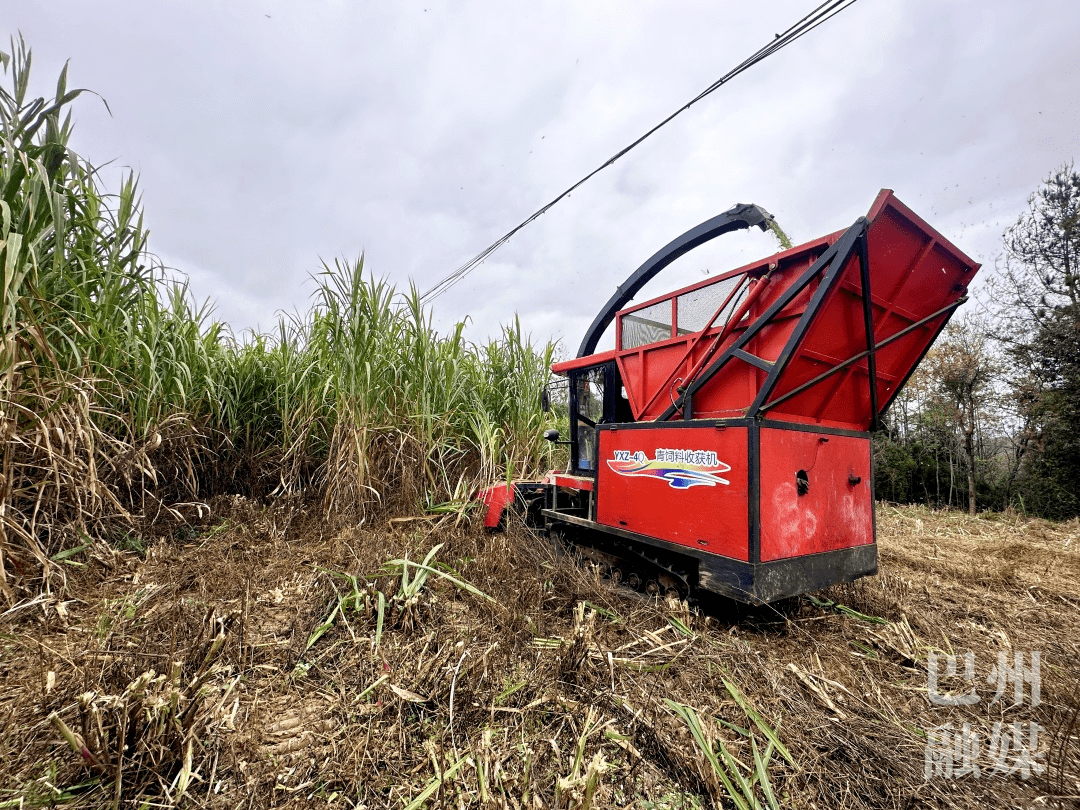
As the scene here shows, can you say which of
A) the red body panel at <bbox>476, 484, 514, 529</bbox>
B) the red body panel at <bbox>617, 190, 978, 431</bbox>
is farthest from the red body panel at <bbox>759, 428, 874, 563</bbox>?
the red body panel at <bbox>476, 484, 514, 529</bbox>

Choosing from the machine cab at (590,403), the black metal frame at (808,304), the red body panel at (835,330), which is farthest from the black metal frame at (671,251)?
the black metal frame at (808,304)

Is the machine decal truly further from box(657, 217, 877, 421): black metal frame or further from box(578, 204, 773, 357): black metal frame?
box(578, 204, 773, 357): black metal frame

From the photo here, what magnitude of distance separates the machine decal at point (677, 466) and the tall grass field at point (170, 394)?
1.46 meters

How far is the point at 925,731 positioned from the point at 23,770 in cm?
315

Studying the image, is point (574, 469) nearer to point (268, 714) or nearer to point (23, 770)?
point (268, 714)

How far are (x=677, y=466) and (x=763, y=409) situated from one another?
65 centimetres

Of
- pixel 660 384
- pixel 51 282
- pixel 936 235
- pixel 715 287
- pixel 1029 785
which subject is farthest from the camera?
pixel 660 384

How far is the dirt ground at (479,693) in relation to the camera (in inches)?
55.3

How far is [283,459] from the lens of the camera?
408cm

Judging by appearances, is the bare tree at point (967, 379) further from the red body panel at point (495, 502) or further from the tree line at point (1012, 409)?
the red body panel at point (495, 502)

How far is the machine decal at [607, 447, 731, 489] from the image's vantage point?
293cm

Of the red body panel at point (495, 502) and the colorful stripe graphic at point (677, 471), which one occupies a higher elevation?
the colorful stripe graphic at point (677, 471)

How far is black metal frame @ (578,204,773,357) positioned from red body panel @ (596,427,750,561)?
1.28m

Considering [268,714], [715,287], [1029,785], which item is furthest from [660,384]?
[268,714]
